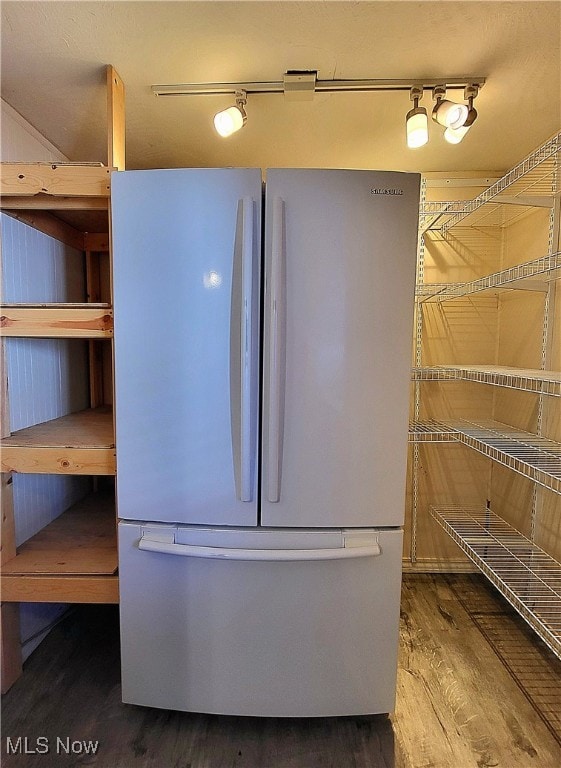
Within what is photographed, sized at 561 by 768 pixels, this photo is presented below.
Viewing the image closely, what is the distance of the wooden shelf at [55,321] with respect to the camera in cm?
137

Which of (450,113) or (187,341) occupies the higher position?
(450,113)

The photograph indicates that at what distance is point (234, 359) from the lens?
3.97 ft

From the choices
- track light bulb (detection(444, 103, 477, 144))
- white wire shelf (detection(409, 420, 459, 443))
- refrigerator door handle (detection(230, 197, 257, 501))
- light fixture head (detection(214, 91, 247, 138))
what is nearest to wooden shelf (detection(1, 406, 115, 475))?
refrigerator door handle (detection(230, 197, 257, 501))

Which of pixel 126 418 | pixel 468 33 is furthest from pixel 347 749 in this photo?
pixel 468 33

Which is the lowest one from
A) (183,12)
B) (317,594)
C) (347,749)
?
(347,749)

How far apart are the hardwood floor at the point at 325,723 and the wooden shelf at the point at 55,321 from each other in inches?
52.0

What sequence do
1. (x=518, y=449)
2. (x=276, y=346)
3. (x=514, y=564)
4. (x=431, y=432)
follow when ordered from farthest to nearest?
Result: (x=431, y=432) → (x=514, y=564) → (x=518, y=449) → (x=276, y=346)

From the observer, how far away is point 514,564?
1745mm

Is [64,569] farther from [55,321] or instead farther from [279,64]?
[279,64]

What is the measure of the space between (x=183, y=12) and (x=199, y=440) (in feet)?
4.00

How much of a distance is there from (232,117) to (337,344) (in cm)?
93

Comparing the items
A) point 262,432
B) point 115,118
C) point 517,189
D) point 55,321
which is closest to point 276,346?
point 262,432

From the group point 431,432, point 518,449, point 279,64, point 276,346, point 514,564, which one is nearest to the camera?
point 276,346

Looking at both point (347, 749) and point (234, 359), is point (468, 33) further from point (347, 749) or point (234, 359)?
point (347, 749)
